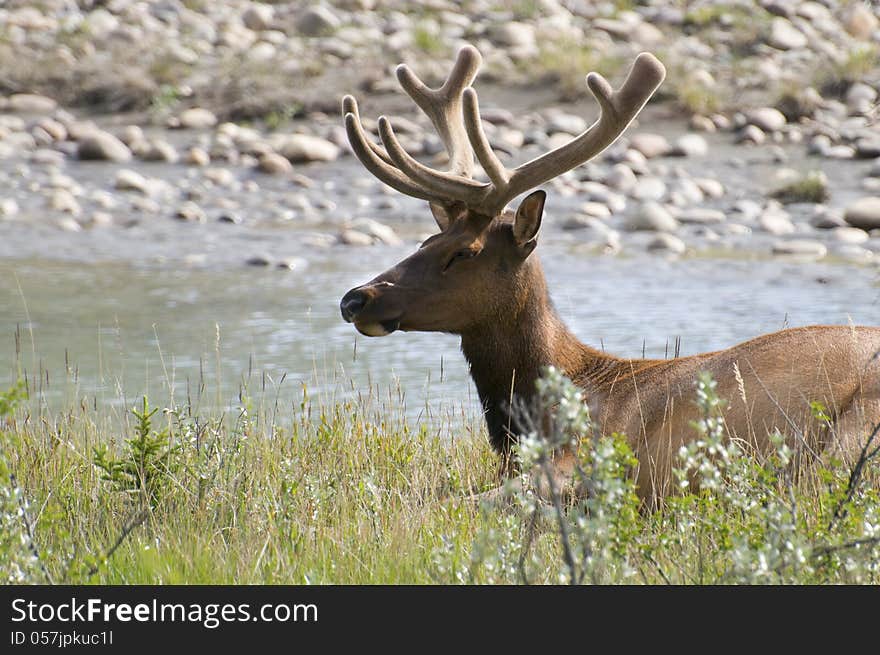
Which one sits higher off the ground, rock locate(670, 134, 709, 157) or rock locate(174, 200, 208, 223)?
rock locate(670, 134, 709, 157)

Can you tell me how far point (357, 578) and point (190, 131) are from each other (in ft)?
55.4

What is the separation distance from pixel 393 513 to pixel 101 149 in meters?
14.9

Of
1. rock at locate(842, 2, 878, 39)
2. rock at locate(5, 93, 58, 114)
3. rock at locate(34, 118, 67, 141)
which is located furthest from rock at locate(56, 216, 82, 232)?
rock at locate(842, 2, 878, 39)

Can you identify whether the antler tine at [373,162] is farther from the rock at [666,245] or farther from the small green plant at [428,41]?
the small green plant at [428,41]

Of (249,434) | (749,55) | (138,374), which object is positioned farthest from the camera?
(749,55)

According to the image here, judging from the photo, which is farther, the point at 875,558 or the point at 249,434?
the point at 249,434

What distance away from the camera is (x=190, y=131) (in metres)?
20.8

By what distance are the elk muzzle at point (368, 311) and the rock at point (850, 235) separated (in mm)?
10552

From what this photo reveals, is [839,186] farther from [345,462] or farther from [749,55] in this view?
[345,462]

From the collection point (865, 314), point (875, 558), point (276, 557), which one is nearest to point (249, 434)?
point (276, 557)

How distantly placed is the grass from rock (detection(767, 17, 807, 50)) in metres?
17.3

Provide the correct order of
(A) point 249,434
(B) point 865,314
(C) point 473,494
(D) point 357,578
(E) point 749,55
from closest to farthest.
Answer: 1. (D) point 357,578
2. (C) point 473,494
3. (A) point 249,434
4. (B) point 865,314
5. (E) point 749,55

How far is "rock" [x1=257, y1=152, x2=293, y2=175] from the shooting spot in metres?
18.9

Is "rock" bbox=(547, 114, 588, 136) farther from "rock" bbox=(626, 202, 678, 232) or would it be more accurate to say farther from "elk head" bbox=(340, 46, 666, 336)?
"elk head" bbox=(340, 46, 666, 336)
